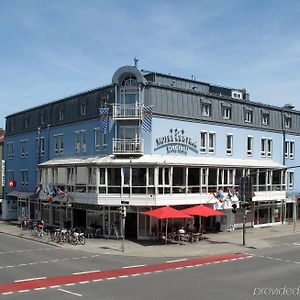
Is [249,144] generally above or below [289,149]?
above

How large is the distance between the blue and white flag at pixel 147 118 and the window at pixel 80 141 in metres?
7.21

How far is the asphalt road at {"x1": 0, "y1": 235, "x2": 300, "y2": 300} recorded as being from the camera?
1750 centimetres

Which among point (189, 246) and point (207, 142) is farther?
point (207, 142)

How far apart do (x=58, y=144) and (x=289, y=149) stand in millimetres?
24239

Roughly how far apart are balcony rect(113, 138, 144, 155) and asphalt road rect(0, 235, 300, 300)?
937cm

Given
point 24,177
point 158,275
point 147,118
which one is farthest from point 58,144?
point 158,275

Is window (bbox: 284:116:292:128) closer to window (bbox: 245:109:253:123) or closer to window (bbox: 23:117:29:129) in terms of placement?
window (bbox: 245:109:253:123)

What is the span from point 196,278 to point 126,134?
61.8 feet

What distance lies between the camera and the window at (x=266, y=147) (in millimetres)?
47781

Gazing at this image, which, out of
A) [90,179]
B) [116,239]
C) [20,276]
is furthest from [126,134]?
[20,276]

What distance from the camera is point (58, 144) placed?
4662 centimetres

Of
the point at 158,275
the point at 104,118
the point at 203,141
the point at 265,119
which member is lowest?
the point at 158,275

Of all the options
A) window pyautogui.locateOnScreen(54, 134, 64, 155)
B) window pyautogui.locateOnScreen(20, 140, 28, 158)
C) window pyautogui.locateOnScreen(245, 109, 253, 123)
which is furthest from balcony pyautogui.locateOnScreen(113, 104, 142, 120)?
window pyautogui.locateOnScreen(20, 140, 28, 158)

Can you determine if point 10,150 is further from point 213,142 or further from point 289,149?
point 289,149
